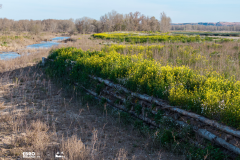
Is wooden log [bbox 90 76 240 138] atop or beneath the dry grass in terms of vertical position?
atop

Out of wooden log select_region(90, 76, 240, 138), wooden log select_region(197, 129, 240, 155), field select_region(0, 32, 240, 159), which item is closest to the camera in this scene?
wooden log select_region(197, 129, 240, 155)

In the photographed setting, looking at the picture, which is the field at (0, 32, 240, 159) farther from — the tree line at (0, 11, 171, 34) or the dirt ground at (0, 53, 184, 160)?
the tree line at (0, 11, 171, 34)

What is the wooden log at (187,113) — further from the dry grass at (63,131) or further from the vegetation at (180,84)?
the dry grass at (63,131)

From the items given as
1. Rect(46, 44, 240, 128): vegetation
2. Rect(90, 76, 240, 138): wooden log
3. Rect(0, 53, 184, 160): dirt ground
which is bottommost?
Rect(0, 53, 184, 160): dirt ground

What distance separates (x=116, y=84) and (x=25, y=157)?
3472 mm

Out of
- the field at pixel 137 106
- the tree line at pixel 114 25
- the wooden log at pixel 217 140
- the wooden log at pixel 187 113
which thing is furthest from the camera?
the tree line at pixel 114 25

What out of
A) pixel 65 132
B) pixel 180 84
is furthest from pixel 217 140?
pixel 65 132

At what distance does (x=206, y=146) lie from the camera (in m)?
3.60

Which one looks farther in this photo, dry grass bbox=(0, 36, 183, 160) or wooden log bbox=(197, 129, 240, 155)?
dry grass bbox=(0, 36, 183, 160)

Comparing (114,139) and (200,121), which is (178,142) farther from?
(114,139)

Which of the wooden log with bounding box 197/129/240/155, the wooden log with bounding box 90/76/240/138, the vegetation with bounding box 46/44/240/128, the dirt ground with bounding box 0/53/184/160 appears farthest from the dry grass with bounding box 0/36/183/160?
the vegetation with bounding box 46/44/240/128

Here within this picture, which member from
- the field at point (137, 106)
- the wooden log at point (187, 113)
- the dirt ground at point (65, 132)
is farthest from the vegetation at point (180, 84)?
the dirt ground at point (65, 132)

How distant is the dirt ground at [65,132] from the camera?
13.0ft

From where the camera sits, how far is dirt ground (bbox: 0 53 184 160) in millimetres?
3947
